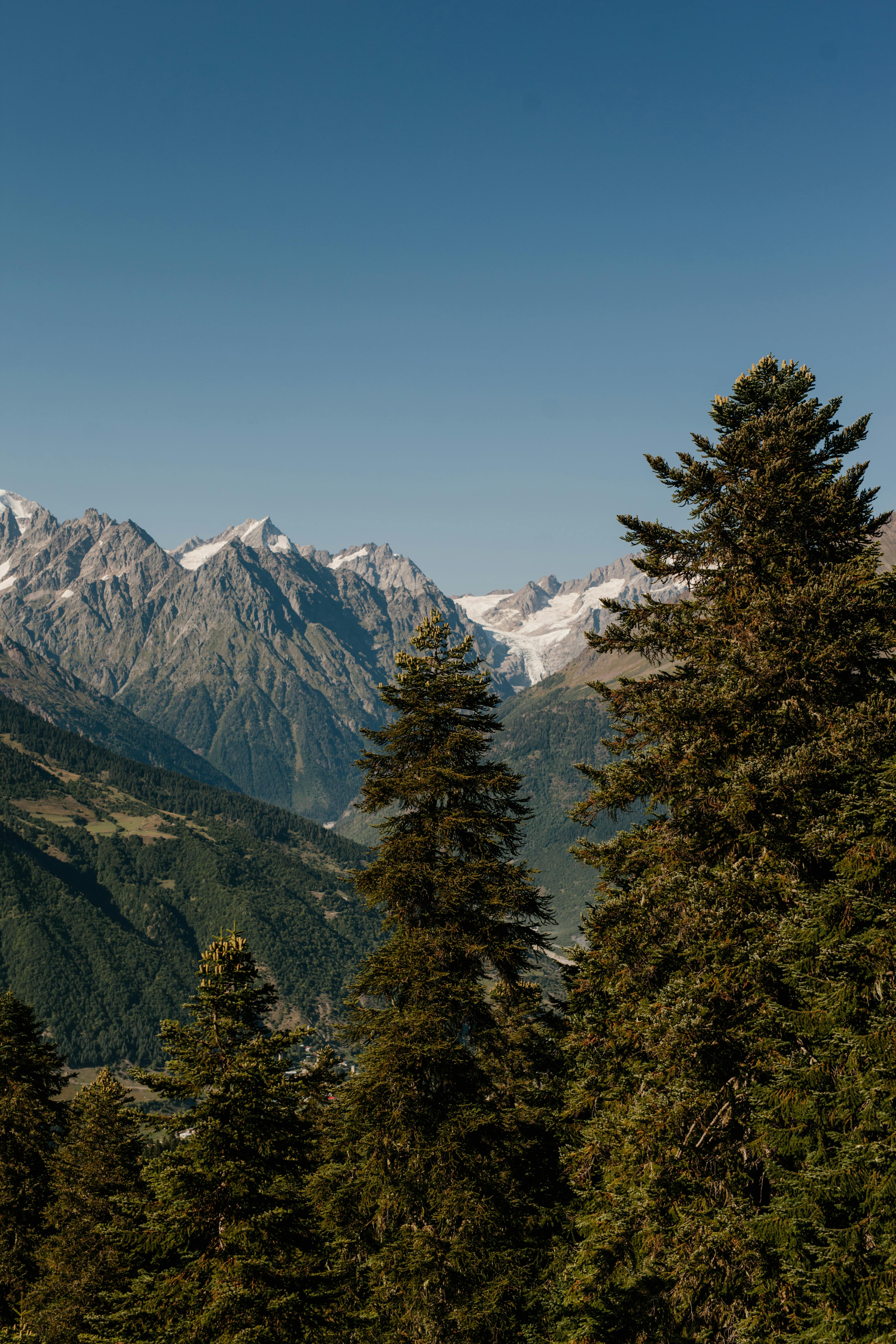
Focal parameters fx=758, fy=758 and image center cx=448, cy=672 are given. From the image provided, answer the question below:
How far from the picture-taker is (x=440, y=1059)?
18.5m

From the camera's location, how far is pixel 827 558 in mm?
19484

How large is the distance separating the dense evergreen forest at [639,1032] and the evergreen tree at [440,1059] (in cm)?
9

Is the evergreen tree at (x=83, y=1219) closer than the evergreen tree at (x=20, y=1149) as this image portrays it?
Yes

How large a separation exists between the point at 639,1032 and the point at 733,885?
13.2 feet

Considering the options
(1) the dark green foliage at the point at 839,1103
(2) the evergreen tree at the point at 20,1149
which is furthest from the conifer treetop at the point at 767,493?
(2) the evergreen tree at the point at 20,1149

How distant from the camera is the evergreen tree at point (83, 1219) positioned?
30.3 m

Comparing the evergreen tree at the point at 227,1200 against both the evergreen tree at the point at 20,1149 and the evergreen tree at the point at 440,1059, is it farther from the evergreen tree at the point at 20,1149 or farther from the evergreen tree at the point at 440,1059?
the evergreen tree at the point at 20,1149

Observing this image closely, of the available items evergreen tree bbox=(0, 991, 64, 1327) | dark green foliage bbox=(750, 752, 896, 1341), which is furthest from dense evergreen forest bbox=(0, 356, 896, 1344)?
evergreen tree bbox=(0, 991, 64, 1327)

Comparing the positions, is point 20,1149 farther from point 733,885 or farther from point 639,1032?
point 733,885

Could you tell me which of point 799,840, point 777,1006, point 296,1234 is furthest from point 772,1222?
point 296,1234

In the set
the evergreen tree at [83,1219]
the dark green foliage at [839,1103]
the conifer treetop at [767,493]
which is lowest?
the evergreen tree at [83,1219]

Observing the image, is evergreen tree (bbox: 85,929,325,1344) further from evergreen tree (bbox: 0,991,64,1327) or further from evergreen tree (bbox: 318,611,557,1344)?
evergreen tree (bbox: 0,991,64,1327)

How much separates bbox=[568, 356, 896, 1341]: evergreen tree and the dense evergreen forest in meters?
0.08

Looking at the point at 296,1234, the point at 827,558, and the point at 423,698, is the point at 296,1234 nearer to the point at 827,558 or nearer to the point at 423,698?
the point at 423,698
